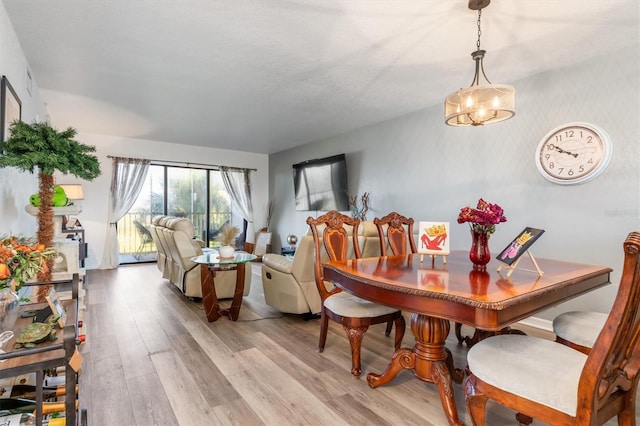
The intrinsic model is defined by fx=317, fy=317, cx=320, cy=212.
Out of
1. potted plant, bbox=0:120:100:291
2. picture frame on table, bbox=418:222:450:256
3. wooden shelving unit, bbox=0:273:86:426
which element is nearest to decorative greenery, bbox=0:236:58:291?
wooden shelving unit, bbox=0:273:86:426

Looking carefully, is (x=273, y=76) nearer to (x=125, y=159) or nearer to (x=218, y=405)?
(x=218, y=405)

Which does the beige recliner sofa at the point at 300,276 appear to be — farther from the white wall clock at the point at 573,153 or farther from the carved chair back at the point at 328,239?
the white wall clock at the point at 573,153

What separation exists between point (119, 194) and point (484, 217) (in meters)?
6.51

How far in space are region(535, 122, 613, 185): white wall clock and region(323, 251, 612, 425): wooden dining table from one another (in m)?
1.24

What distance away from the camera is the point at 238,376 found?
7.14 ft

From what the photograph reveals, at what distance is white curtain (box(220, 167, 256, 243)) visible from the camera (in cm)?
742

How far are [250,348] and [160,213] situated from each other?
5.17 meters

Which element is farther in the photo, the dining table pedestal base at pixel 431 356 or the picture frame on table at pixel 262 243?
the picture frame on table at pixel 262 243

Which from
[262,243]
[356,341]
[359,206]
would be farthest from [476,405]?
[262,243]

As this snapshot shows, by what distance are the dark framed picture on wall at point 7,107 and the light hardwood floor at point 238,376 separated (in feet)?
5.76

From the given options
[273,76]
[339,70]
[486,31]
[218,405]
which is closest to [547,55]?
[486,31]

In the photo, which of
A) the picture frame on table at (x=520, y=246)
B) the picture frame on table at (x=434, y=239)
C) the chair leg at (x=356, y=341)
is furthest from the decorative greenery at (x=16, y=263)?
the picture frame on table at (x=520, y=246)

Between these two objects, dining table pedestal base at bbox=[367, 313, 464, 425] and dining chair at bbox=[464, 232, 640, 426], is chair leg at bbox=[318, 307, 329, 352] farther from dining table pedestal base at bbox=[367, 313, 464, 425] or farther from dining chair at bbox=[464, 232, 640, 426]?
dining chair at bbox=[464, 232, 640, 426]

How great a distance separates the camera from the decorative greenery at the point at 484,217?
1.85 m
